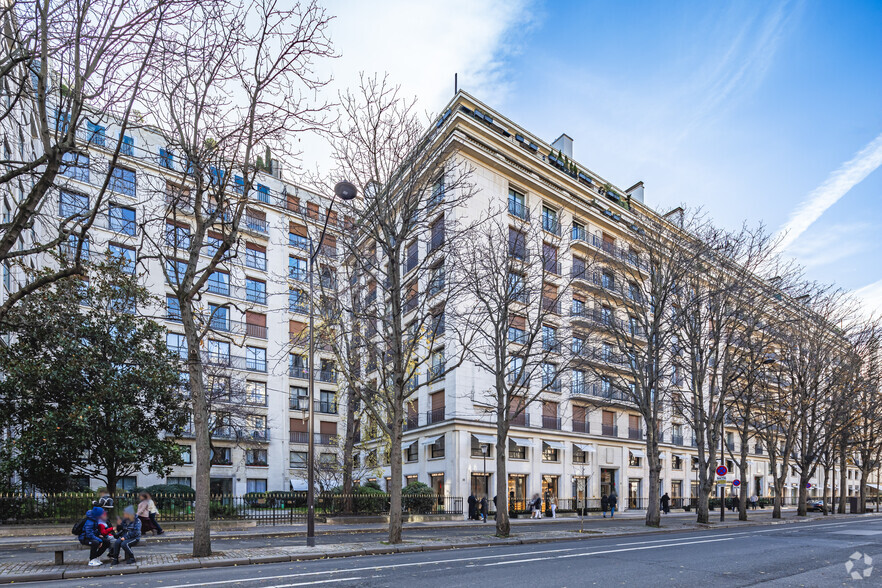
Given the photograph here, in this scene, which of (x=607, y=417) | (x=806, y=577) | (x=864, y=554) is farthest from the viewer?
(x=607, y=417)

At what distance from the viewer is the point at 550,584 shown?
932 cm

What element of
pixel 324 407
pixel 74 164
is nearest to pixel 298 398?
pixel 324 407

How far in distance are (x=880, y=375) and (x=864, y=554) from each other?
30588mm

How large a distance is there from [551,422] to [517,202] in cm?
1493

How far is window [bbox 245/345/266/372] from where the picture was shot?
40.2 m

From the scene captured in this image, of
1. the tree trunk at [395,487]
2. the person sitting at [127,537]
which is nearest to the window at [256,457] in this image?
the tree trunk at [395,487]

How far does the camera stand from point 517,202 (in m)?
37.9

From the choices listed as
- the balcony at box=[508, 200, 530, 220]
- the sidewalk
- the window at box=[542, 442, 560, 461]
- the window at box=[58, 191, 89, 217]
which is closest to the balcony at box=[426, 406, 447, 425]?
the window at box=[542, 442, 560, 461]

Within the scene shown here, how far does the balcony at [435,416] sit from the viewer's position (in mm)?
34312

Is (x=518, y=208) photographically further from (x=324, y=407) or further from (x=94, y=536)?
(x=94, y=536)

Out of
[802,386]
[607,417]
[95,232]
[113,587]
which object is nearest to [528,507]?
[607,417]

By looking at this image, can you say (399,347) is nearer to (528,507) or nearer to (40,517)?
(40,517)

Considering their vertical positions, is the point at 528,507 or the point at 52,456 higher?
the point at 52,456

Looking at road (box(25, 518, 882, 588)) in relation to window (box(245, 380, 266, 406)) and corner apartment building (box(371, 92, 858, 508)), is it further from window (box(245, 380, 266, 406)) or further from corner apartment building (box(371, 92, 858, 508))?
window (box(245, 380, 266, 406))
